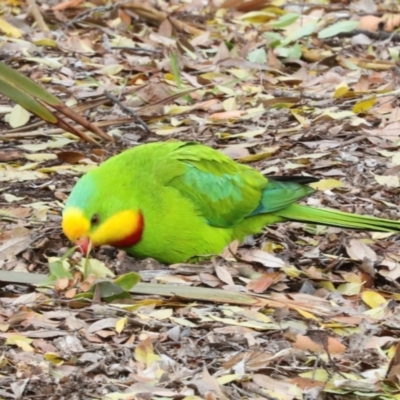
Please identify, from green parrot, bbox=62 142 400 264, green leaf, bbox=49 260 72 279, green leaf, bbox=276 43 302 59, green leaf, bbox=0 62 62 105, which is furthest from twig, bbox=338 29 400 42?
green leaf, bbox=49 260 72 279

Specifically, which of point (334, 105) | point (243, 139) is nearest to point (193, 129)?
point (243, 139)

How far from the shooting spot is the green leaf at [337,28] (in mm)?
8039

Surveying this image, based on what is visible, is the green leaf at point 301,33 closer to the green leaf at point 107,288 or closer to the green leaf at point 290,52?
the green leaf at point 290,52

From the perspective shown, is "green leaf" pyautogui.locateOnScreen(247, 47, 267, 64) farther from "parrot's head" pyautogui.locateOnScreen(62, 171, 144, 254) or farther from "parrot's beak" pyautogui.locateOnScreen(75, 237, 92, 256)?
"parrot's beak" pyautogui.locateOnScreen(75, 237, 92, 256)

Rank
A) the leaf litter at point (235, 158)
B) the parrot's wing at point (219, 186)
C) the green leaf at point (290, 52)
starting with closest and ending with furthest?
the leaf litter at point (235, 158) → the parrot's wing at point (219, 186) → the green leaf at point (290, 52)

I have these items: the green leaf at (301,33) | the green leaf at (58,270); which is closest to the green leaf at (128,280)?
the green leaf at (58,270)

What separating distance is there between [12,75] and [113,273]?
3.57 ft

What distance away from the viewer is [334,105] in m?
6.78

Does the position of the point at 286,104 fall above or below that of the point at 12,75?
below

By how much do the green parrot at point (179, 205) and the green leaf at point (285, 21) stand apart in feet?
10.2

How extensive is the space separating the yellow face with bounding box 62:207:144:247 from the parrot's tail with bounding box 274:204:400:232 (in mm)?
931

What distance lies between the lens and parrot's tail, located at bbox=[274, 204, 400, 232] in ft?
16.6

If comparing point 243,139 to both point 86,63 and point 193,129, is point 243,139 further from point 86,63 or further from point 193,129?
point 86,63

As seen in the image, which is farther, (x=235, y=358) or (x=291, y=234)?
(x=291, y=234)
